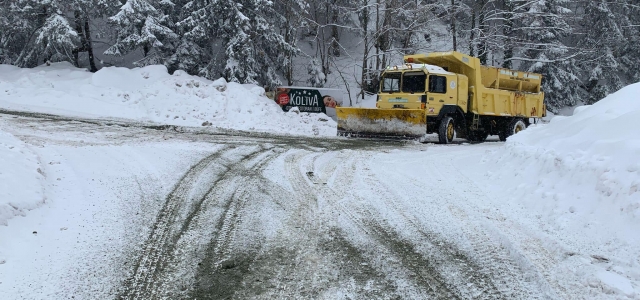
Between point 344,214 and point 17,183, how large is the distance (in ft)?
13.5

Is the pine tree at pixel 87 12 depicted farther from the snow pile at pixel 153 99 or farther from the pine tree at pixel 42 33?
the snow pile at pixel 153 99

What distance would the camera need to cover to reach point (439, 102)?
14.4 m

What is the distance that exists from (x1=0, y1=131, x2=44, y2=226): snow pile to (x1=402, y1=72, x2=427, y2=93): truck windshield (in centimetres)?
1089

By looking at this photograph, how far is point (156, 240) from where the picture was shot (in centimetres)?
465

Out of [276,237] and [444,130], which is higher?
[444,130]

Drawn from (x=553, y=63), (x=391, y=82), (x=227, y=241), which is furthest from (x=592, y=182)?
(x=553, y=63)

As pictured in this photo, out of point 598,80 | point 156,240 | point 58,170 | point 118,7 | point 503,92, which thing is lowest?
point 156,240

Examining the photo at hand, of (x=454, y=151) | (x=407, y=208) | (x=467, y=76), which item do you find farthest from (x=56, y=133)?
(x=467, y=76)

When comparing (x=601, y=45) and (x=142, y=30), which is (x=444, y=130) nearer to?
(x=142, y=30)

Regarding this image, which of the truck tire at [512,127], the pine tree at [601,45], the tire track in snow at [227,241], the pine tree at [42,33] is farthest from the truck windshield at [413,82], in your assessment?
the pine tree at [601,45]

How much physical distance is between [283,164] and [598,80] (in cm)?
3458

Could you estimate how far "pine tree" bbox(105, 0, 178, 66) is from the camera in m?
20.0

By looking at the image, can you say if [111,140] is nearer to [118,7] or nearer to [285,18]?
[118,7]

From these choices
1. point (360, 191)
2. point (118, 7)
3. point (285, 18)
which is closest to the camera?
point (360, 191)
